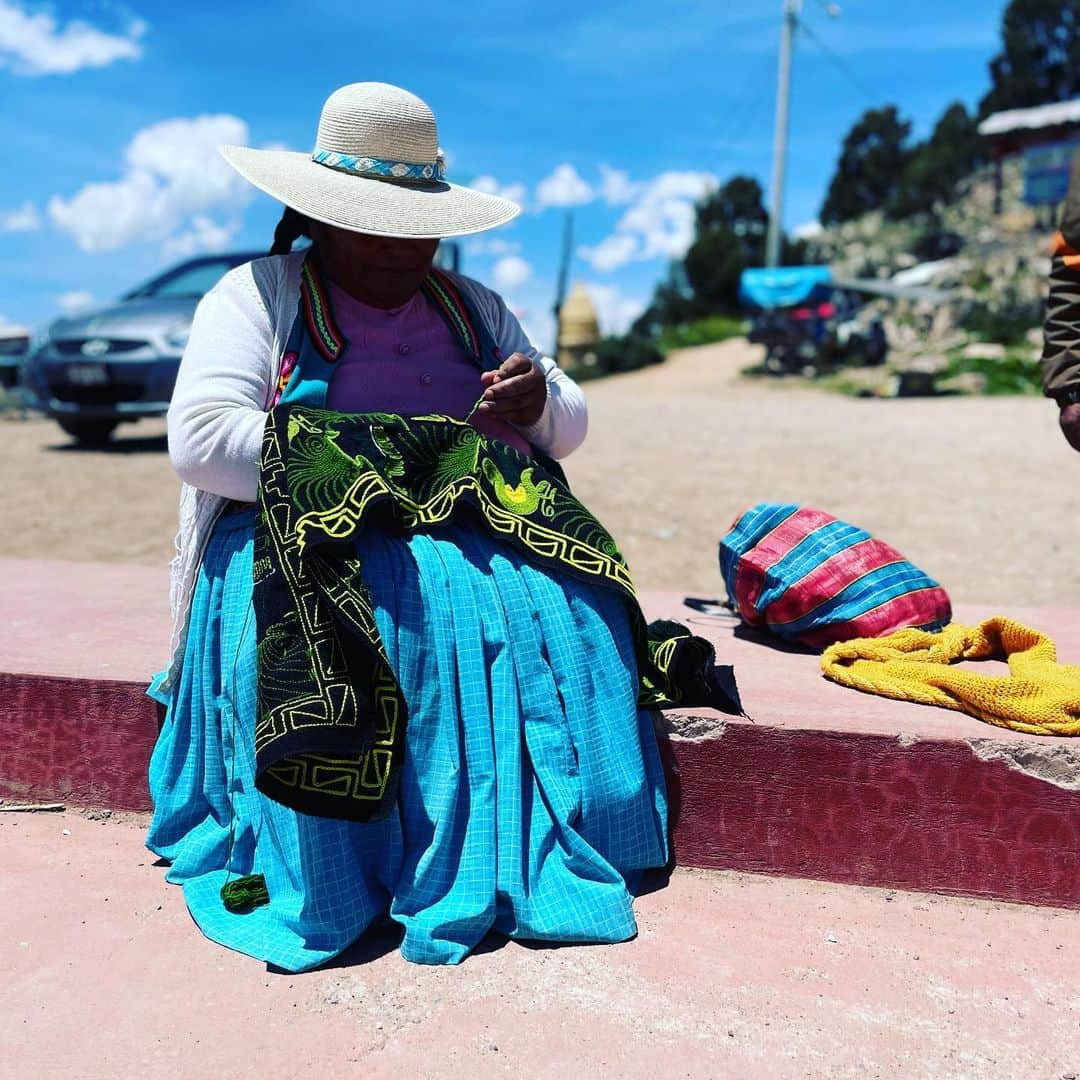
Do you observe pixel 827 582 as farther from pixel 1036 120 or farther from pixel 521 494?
pixel 1036 120

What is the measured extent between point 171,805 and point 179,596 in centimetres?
43

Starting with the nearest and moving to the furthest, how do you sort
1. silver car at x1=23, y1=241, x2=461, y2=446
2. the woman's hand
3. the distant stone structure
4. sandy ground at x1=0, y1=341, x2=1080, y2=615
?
the woman's hand → sandy ground at x1=0, y1=341, x2=1080, y2=615 → silver car at x1=23, y1=241, x2=461, y2=446 → the distant stone structure

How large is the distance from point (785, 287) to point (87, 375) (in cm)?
A: 1686

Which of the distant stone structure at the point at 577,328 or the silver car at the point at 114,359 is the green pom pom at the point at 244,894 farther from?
the distant stone structure at the point at 577,328

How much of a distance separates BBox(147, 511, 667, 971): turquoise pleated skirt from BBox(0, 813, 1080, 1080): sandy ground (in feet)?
0.23

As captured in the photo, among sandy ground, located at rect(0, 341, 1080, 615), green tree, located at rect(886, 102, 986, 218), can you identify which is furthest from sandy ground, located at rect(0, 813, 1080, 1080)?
green tree, located at rect(886, 102, 986, 218)

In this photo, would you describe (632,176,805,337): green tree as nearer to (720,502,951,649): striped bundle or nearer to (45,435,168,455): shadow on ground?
(45,435,168,455): shadow on ground

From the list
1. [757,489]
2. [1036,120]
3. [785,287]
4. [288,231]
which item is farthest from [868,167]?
[288,231]

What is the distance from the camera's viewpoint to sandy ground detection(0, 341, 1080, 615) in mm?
5594

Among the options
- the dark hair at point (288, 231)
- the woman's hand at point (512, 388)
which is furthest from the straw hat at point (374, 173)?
the woman's hand at point (512, 388)

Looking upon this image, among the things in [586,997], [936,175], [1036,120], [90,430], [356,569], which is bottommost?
[586,997]

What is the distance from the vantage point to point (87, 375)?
8414mm

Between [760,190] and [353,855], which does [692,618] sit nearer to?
[353,855]

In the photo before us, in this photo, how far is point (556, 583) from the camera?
219 centimetres
